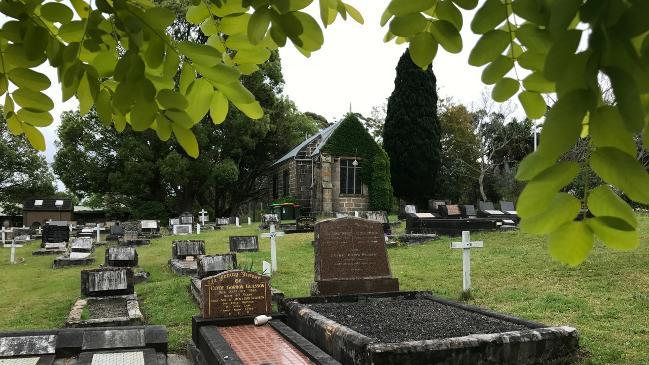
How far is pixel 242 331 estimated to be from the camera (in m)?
7.41

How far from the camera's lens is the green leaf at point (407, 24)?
1571mm

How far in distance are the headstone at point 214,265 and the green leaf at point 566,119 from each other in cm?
1162

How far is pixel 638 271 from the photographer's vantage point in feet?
36.1

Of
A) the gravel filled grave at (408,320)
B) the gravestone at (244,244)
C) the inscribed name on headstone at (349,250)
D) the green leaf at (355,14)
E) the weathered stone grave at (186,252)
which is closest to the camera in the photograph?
the green leaf at (355,14)

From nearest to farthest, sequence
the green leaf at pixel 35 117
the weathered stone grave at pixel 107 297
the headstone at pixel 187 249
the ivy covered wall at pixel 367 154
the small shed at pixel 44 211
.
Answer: the green leaf at pixel 35 117, the weathered stone grave at pixel 107 297, the headstone at pixel 187 249, the ivy covered wall at pixel 367 154, the small shed at pixel 44 211

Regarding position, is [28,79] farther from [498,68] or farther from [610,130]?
[610,130]

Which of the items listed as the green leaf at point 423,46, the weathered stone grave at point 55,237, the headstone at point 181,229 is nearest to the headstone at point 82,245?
the weathered stone grave at point 55,237

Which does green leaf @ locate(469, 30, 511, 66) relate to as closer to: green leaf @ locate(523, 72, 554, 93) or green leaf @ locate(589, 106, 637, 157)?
green leaf @ locate(523, 72, 554, 93)

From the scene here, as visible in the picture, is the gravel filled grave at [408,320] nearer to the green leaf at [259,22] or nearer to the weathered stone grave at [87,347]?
the weathered stone grave at [87,347]

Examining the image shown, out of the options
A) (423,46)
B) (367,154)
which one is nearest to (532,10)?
(423,46)

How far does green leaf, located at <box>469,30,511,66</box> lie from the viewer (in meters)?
1.50

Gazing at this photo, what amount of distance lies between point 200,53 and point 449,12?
784 mm

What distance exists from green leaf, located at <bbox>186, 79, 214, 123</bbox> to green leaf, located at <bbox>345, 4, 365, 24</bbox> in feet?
1.98

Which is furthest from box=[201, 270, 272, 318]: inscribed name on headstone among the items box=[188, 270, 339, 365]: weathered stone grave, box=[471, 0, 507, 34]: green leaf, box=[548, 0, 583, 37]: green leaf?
box=[548, 0, 583, 37]: green leaf
